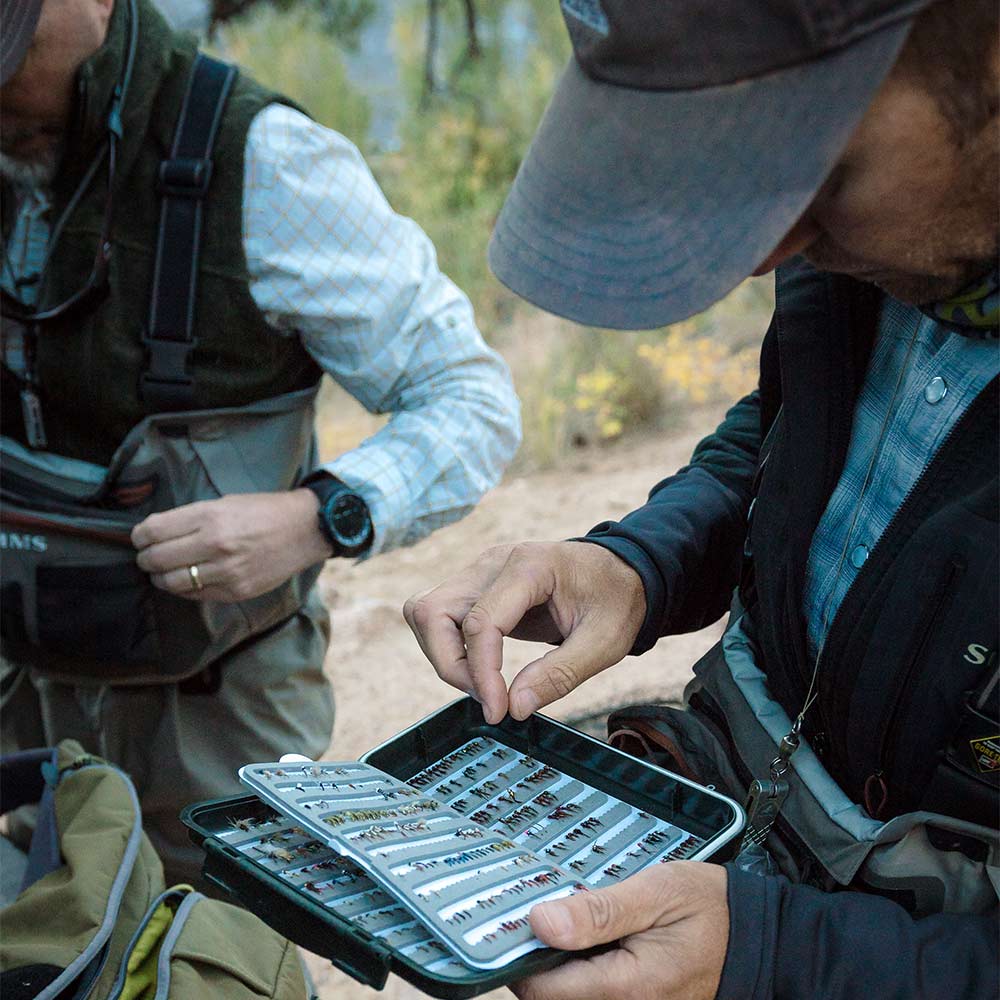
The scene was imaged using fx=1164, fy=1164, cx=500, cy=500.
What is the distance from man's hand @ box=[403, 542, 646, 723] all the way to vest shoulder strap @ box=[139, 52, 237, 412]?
32.1 inches

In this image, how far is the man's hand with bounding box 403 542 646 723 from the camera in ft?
4.09

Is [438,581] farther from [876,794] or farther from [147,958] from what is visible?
[876,794]

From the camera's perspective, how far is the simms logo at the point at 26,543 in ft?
6.51

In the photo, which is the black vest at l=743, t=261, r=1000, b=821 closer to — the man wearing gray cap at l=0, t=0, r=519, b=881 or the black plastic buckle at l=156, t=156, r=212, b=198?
the man wearing gray cap at l=0, t=0, r=519, b=881

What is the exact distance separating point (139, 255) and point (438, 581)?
2.97 meters

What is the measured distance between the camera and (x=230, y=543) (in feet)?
6.42

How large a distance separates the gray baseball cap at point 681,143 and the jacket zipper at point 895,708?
12.9 inches

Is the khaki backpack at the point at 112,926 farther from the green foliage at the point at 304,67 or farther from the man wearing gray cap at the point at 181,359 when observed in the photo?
the green foliage at the point at 304,67

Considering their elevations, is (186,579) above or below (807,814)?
below

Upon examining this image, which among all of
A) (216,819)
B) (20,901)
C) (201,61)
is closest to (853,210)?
(216,819)

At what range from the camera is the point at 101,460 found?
6.87 ft

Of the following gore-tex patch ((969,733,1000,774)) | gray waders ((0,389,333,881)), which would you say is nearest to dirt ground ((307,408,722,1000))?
gray waders ((0,389,333,881))

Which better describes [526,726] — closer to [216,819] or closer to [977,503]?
[216,819]

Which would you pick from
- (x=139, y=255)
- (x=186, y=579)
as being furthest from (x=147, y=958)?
(x=139, y=255)
